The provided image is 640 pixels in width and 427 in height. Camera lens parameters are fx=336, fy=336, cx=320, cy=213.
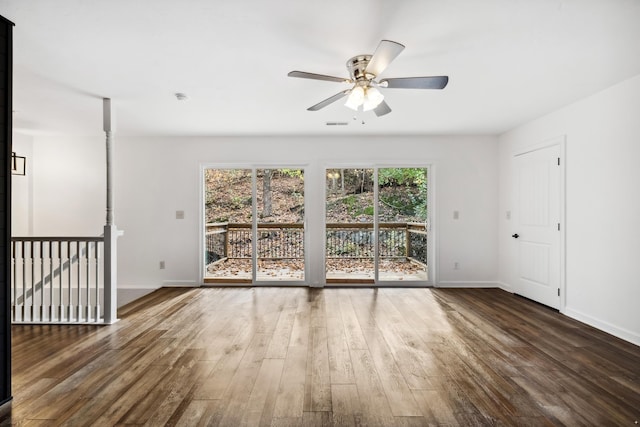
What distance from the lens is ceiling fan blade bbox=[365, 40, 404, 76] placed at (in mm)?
2078

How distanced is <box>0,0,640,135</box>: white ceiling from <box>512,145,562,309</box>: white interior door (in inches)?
31.5

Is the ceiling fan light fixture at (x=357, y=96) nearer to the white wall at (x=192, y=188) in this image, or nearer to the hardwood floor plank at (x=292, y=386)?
the hardwood floor plank at (x=292, y=386)

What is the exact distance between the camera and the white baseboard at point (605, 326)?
125 inches

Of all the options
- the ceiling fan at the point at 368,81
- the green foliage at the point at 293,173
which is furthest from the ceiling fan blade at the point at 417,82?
the green foliage at the point at 293,173

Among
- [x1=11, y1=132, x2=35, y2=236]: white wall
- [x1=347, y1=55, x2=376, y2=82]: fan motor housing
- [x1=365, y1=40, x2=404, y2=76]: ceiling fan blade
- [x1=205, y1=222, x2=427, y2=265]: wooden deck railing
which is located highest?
[x1=347, y1=55, x2=376, y2=82]: fan motor housing

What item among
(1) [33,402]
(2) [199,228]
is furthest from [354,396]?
(2) [199,228]

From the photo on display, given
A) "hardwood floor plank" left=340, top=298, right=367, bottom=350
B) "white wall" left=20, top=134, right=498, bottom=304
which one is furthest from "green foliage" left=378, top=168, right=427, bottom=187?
"hardwood floor plank" left=340, top=298, right=367, bottom=350

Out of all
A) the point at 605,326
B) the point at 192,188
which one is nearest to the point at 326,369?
the point at 605,326

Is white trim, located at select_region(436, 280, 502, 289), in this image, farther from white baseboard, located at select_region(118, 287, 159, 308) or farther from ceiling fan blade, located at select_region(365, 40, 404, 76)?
white baseboard, located at select_region(118, 287, 159, 308)

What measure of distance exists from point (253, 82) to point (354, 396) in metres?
2.83

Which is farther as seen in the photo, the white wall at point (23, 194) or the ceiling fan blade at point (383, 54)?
the white wall at point (23, 194)

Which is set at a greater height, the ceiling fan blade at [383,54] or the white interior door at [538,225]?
the ceiling fan blade at [383,54]

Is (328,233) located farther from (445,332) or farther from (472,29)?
(472,29)

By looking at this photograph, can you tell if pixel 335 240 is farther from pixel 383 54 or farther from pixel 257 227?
pixel 383 54
